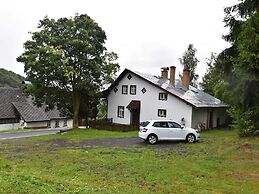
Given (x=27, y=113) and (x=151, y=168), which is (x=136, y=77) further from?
(x=27, y=113)

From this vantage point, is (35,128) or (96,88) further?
(35,128)

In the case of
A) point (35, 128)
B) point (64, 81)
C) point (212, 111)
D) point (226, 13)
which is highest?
point (226, 13)

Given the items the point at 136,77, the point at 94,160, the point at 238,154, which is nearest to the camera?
the point at 94,160

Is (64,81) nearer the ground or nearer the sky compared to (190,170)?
nearer the sky

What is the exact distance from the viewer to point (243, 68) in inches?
837

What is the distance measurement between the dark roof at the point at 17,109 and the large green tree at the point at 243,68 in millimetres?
37466

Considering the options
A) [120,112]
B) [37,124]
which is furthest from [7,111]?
[120,112]

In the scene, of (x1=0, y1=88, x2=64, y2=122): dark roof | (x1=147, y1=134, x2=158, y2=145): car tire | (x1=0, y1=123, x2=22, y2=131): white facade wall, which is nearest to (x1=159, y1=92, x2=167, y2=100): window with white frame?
(x1=147, y1=134, x2=158, y2=145): car tire

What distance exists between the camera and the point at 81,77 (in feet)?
99.7

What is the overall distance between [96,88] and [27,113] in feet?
89.0

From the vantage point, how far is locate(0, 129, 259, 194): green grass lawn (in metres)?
8.78

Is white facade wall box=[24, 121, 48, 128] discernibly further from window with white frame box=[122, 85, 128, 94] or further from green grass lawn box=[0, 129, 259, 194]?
green grass lawn box=[0, 129, 259, 194]

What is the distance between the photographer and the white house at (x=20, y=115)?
5188cm

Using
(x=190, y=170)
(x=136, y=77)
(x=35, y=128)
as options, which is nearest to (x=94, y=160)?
(x=190, y=170)
